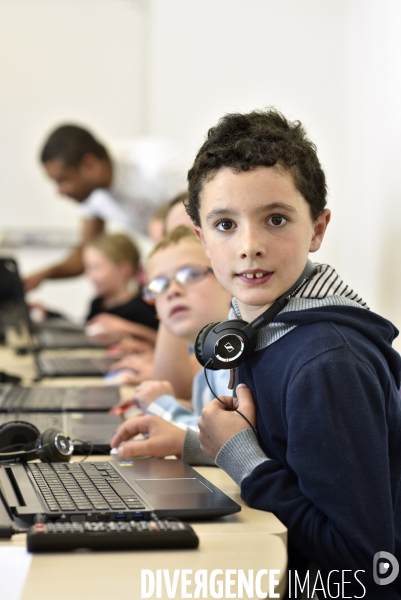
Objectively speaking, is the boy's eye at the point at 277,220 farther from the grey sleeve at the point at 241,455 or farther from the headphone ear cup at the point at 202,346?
the grey sleeve at the point at 241,455

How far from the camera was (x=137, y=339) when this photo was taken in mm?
2879

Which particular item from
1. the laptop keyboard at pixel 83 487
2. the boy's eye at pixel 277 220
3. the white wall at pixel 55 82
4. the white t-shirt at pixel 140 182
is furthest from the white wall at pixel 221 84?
the laptop keyboard at pixel 83 487

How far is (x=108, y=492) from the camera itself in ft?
3.04

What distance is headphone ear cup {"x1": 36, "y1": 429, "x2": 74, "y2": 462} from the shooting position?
1.12m

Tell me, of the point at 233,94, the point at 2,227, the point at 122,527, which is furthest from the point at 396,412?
the point at 2,227

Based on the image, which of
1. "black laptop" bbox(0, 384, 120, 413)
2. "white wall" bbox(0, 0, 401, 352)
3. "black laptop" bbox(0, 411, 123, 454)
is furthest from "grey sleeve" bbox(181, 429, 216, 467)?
"white wall" bbox(0, 0, 401, 352)

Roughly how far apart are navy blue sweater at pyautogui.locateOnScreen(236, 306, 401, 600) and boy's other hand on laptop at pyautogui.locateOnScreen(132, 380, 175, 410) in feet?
1.63

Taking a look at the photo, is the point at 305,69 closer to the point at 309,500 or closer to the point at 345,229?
the point at 345,229

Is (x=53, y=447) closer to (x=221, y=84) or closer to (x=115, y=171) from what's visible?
(x=115, y=171)

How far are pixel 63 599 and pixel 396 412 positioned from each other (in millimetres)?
477

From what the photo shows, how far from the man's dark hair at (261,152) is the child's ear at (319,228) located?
0.04 ft

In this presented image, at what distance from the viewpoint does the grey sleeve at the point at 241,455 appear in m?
0.95

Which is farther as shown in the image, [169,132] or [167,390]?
[169,132]

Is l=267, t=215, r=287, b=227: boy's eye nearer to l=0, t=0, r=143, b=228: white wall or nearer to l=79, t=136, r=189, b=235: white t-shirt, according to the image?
l=79, t=136, r=189, b=235: white t-shirt
